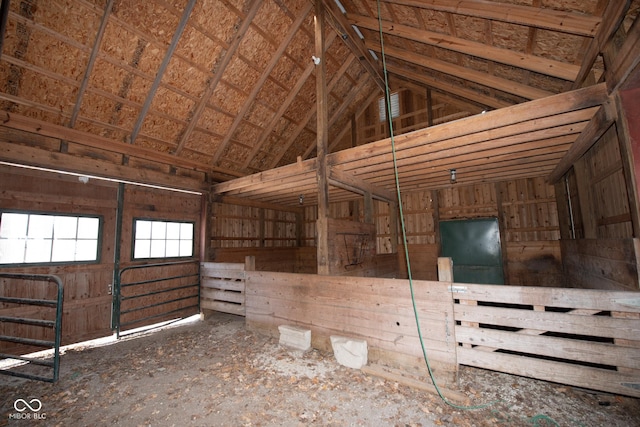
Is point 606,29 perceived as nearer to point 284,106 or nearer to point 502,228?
point 502,228

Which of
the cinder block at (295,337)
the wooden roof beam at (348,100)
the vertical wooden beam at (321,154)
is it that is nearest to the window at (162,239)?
the cinder block at (295,337)

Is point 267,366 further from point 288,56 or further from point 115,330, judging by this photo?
point 288,56

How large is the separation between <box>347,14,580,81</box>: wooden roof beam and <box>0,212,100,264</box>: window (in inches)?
294

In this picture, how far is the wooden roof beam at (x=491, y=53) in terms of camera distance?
162 inches

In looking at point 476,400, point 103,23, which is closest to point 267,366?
point 476,400

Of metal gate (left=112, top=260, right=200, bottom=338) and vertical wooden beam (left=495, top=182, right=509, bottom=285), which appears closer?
metal gate (left=112, top=260, right=200, bottom=338)

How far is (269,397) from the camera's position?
309 cm

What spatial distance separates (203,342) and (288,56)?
663cm

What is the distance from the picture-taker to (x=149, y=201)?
642 centimetres

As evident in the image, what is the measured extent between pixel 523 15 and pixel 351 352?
5.26 meters

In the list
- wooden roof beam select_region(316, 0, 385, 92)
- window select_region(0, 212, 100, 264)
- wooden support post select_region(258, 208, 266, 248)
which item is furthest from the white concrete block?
wooden roof beam select_region(316, 0, 385, 92)

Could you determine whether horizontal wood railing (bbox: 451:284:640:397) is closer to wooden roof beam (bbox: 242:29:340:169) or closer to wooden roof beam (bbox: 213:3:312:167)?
wooden roof beam (bbox: 213:3:312:167)

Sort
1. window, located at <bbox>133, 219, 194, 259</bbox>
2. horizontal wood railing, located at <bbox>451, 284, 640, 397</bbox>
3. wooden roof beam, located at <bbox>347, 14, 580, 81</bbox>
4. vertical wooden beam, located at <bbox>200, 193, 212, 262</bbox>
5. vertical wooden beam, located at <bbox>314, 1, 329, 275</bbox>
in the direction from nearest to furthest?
horizontal wood railing, located at <bbox>451, 284, 640, 397</bbox>
wooden roof beam, located at <bbox>347, 14, 580, 81</bbox>
vertical wooden beam, located at <bbox>314, 1, 329, 275</bbox>
window, located at <bbox>133, 219, 194, 259</bbox>
vertical wooden beam, located at <bbox>200, 193, 212, 262</bbox>

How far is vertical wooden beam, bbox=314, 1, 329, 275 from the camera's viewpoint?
4.86 m
